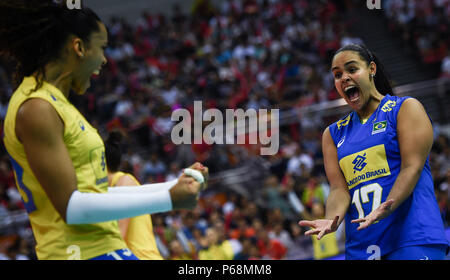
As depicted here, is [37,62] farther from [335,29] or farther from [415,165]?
[335,29]

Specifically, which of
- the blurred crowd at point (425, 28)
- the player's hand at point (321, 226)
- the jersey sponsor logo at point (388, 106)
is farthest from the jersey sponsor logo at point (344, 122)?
the blurred crowd at point (425, 28)

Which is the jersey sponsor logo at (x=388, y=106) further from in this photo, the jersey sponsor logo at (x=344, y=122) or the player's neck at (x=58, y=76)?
the player's neck at (x=58, y=76)

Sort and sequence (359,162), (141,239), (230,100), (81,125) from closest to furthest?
(81,125) → (359,162) → (141,239) → (230,100)

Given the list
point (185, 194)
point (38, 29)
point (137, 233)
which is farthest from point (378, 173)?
point (38, 29)

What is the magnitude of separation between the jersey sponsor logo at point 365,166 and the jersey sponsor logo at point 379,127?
97mm

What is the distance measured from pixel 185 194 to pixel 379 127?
135cm

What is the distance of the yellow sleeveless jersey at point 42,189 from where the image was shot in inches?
85.6

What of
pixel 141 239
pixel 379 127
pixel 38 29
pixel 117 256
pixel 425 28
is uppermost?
pixel 425 28

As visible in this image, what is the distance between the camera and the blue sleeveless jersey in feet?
9.10

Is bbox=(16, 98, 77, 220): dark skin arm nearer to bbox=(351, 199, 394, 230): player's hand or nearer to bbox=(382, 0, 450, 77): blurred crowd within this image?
bbox=(351, 199, 394, 230): player's hand

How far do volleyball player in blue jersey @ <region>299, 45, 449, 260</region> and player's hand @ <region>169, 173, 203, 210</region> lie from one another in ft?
2.55

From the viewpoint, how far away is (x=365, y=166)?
2.93 m

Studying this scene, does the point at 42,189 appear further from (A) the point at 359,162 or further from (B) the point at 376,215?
(A) the point at 359,162

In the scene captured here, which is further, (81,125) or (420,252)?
(420,252)
